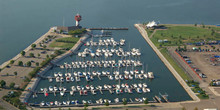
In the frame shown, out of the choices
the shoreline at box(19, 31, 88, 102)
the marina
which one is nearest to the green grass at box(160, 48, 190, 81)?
the marina

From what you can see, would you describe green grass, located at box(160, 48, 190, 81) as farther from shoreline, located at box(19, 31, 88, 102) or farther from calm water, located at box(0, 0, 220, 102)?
shoreline, located at box(19, 31, 88, 102)

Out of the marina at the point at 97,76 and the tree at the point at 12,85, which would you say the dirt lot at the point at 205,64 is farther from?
the tree at the point at 12,85

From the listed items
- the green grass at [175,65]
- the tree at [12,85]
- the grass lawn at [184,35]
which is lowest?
the tree at [12,85]

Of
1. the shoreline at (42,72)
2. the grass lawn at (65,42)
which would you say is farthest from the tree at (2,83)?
the grass lawn at (65,42)

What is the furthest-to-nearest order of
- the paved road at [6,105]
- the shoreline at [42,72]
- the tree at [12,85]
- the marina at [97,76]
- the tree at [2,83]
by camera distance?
the marina at [97,76], the tree at [12,85], the tree at [2,83], the shoreline at [42,72], the paved road at [6,105]

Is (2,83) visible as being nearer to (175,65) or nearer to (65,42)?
(65,42)

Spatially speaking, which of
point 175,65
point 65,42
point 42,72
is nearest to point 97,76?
point 42,72

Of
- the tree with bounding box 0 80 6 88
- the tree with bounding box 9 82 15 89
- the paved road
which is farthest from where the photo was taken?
the tree with bounding box 9 82 15 89
